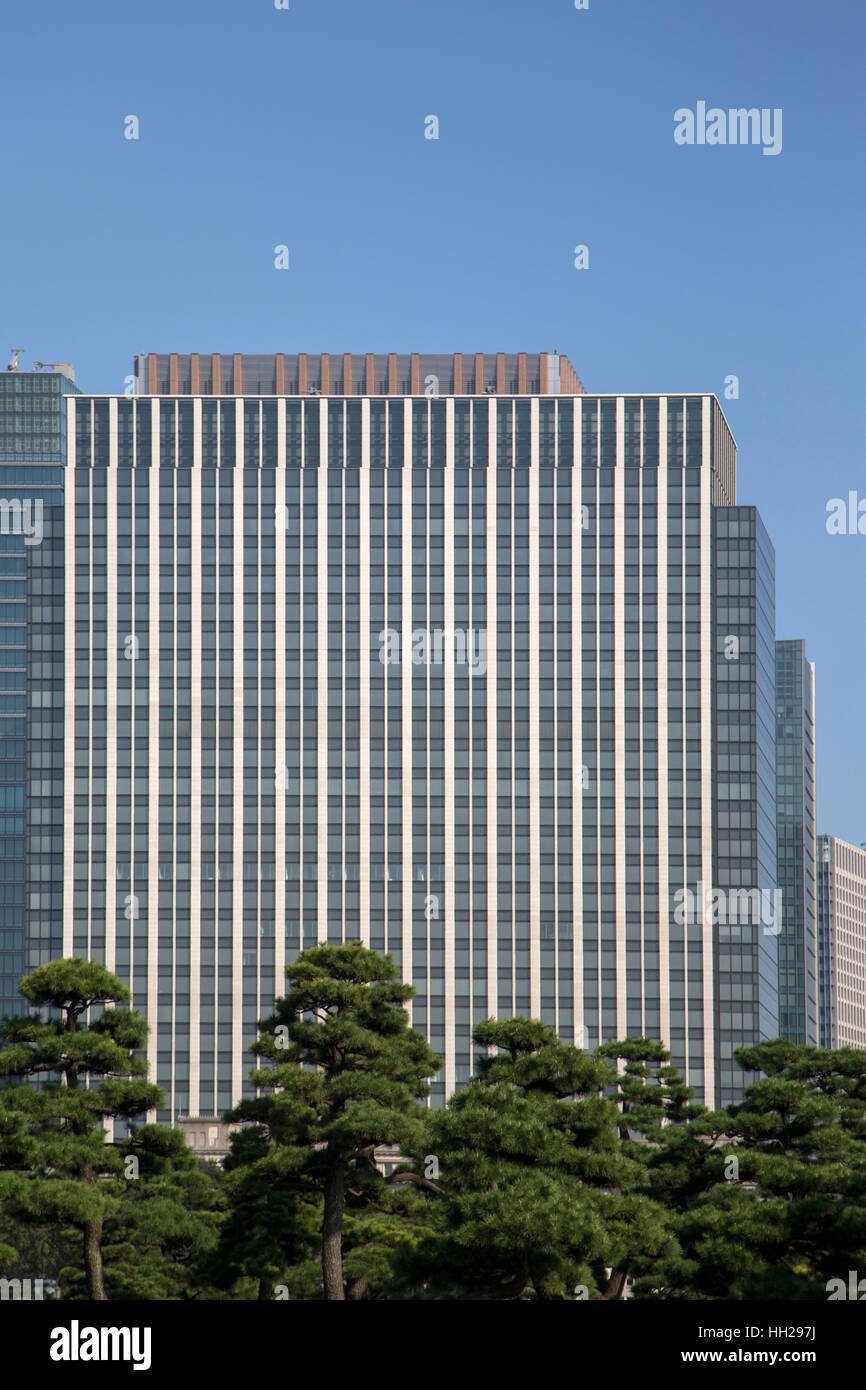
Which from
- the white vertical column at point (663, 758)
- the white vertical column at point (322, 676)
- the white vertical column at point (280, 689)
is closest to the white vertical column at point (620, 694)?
the white vertical column at point (663, 758)

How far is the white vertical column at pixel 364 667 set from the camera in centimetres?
14925

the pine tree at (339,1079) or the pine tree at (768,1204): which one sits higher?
the pine tree at (339,1079)

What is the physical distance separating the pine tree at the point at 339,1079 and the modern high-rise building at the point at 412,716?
9626cm

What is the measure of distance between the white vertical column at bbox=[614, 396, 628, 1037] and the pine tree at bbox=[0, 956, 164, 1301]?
101m

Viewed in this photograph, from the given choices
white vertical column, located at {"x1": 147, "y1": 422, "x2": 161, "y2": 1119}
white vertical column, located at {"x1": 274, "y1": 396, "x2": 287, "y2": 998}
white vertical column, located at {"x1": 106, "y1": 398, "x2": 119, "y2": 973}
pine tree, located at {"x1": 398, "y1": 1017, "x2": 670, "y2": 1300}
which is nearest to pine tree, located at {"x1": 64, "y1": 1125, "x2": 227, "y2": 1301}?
pine tree, located at {"x1": 398, "y1": 1017, "x2": 670, "y2": 1300}

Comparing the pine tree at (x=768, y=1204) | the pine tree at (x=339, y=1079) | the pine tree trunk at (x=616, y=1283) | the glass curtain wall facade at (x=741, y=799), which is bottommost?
the pine tree trunk at (x=616, y=1283)

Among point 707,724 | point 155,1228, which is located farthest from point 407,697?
point 155,1228

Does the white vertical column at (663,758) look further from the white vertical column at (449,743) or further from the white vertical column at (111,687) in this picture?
the white vertical column at (111,687)

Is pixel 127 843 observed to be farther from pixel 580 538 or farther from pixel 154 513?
pixel 580 538

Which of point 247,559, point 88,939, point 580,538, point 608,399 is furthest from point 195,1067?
point 608,399

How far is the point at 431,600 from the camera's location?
154 meters

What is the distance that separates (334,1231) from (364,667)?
106 m

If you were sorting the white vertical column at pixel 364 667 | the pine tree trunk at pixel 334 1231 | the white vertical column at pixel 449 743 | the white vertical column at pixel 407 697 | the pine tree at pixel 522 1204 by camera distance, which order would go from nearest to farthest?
the pine tree at pixel 522 1204 → the pine tree trunk at pixel 334 1231 → the white vertical column at pixel 449 743 → the white vertical column at pixel 407 697 → the white vertical column at pixel 364 667
